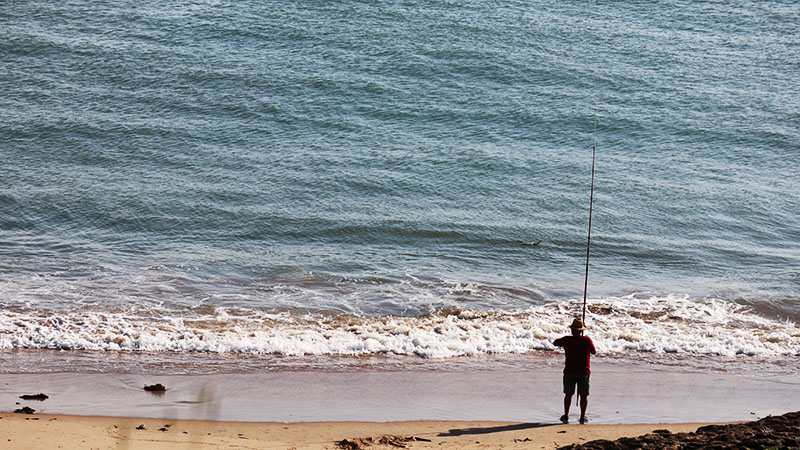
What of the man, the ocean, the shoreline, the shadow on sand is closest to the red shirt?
the man

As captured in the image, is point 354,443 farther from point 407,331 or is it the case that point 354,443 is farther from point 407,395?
point 407,331

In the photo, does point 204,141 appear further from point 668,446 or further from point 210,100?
point 668,446

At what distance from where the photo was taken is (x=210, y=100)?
78.5 ft

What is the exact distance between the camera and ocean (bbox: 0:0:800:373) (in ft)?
43.4

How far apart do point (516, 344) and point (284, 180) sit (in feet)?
30.0

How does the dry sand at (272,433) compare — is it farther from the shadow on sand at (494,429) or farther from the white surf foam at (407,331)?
the white surf foam at (407,331)

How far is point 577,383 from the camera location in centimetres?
970

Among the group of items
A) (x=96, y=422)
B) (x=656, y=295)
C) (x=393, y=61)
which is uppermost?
(x=393, y=61)

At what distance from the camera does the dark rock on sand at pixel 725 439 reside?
7816mm

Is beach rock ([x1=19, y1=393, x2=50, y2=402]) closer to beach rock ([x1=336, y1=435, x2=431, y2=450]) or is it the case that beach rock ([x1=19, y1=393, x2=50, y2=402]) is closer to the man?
beach rock ([x1=336, y1=435, x2=431, y2=450])

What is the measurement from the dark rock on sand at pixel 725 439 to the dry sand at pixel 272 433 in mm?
558

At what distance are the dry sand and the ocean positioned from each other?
87.3 inches

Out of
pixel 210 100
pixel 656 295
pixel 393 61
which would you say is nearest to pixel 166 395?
pixel 656 295

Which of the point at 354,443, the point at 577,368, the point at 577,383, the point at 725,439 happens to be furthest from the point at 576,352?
the point at 354,443
